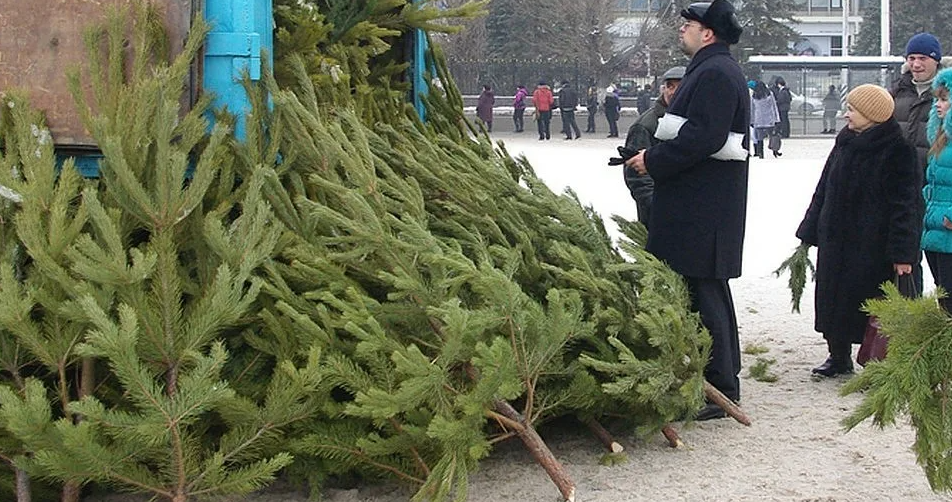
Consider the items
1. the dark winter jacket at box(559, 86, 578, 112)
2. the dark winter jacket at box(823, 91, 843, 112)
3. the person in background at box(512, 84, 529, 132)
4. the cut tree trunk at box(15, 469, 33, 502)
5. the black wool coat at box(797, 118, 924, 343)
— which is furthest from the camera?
the person in background at box(512, 84, 529, 132)

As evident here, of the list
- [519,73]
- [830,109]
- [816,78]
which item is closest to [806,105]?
[830,109]

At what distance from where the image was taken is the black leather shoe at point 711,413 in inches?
209

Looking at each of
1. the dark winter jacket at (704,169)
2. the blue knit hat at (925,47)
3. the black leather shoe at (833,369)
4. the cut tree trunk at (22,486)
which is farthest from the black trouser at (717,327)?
the cut tree trunk at (22,486)

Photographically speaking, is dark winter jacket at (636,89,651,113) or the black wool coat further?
dark winter jacket at (636,89,651,113)

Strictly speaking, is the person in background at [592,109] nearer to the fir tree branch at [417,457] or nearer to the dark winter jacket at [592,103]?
the dark winter jacket at [592,103]

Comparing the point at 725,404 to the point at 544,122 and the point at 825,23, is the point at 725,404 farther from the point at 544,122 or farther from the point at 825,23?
the point at 825,23

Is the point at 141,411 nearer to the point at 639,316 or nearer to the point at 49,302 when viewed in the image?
the point at 49,302

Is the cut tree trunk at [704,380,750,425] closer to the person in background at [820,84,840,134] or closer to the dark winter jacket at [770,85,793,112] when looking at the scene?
the dark winter jacket at [770,85,793,112]

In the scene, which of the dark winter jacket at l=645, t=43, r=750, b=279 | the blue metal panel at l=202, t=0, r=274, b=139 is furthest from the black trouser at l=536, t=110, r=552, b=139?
the blue metal panel at l=202, t=0, r=274, b=139

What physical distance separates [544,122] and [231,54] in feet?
98.1

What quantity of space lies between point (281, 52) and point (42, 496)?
6.41ft

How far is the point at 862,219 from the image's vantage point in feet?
20.7

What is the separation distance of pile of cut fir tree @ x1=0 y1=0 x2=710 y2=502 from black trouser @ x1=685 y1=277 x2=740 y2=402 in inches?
20.6

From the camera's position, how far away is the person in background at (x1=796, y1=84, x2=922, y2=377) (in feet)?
20.2
